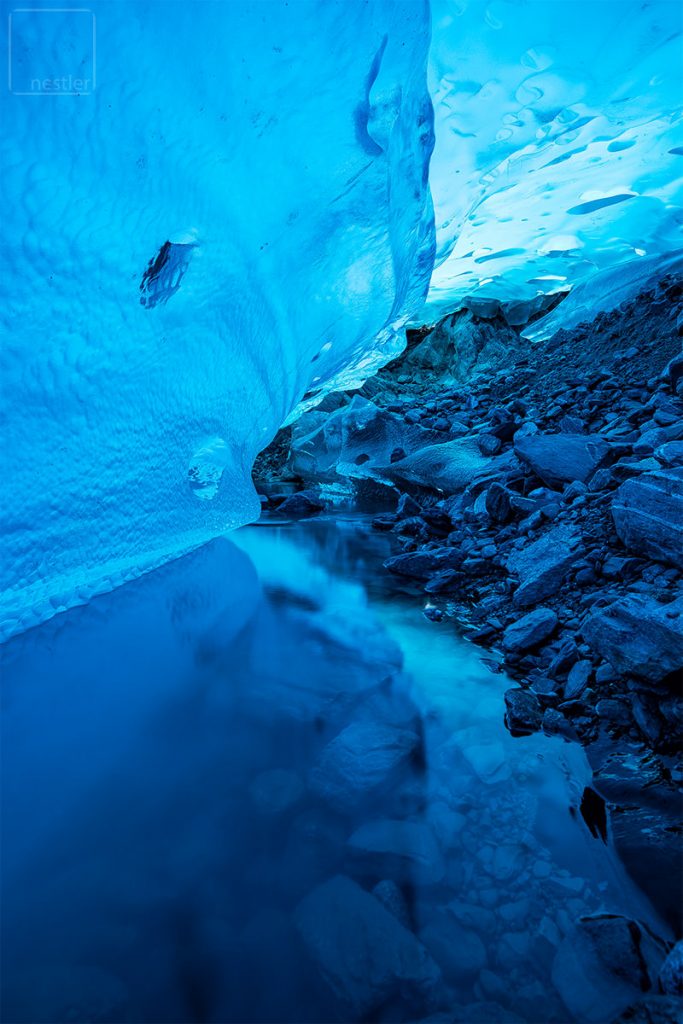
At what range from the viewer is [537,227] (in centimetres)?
618

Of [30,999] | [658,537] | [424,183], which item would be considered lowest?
[30,999]

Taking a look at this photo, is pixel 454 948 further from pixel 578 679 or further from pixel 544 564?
pixel 544 564

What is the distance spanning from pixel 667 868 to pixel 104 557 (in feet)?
7.84

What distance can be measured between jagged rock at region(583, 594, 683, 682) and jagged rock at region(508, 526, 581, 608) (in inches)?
18.7

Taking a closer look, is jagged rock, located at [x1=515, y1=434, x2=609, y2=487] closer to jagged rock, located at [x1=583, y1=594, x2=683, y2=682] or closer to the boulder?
jagged rock, located at [x1=583, y1=594, x2=683, y2=682]

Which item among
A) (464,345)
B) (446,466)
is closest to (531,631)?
(446,466)

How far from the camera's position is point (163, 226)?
2041 millimetres

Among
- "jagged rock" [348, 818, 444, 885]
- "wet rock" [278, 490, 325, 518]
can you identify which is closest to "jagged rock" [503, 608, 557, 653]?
"jagged rock" [348, 818, 444, 885]

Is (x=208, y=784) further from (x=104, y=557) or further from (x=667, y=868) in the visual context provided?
(x=104, y=557)

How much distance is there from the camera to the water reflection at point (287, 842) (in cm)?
79

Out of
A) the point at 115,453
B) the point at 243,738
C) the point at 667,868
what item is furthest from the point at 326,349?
the point at 667,868

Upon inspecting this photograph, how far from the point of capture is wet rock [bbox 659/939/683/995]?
0.73 meters

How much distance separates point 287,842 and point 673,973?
641 mm

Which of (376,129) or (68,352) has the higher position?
(376,129)
